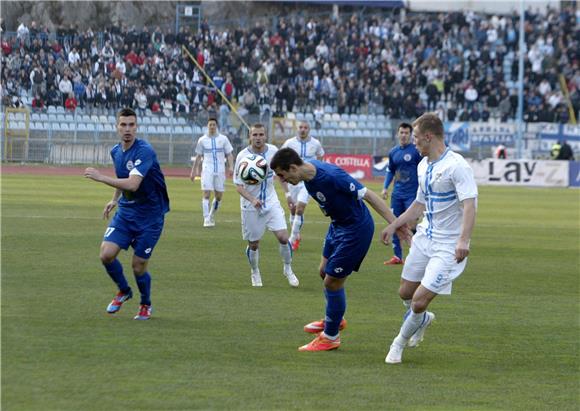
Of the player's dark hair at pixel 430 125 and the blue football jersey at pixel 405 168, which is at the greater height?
the player's dark hair at pixel 430 125

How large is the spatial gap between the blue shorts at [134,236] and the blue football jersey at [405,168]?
7.24 meters

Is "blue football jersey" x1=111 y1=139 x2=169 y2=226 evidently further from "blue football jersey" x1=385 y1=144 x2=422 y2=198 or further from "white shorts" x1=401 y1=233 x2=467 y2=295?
"blue football jersey" x1=385 y1=144 x2=422 y2=198

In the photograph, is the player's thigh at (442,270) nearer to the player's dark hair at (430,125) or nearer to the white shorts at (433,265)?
the white shorts at (433,265)

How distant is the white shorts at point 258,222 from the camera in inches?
567

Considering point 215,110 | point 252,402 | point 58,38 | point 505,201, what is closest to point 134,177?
point 252,402

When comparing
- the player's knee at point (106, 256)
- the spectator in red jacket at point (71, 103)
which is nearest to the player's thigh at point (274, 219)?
the player's knee at point (106, 256)

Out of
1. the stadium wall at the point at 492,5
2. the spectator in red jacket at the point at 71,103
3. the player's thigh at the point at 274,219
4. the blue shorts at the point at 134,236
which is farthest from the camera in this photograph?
the stadium wall at the point at 492,5

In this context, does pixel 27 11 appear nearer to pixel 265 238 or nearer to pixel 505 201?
pixel 505 201

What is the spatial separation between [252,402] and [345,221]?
2692 mm

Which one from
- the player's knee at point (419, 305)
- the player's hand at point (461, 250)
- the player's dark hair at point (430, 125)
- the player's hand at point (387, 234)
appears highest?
the player's dark hair at point (430, 125)

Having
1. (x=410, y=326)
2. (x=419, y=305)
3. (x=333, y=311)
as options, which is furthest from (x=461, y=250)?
(x=333, y=311)

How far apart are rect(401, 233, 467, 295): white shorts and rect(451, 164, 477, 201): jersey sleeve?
516 millimetres

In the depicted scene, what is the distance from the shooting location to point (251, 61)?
5134 centimetres

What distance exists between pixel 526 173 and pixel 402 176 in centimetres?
2582
